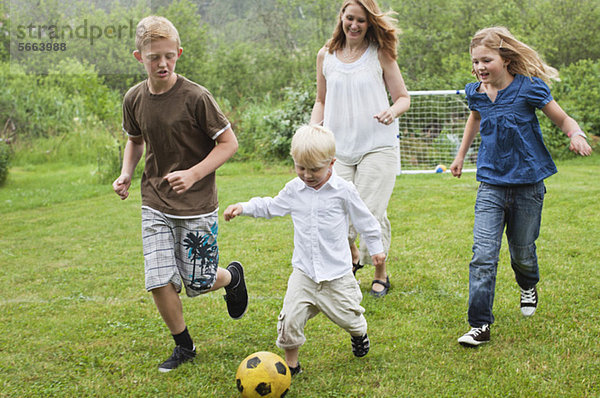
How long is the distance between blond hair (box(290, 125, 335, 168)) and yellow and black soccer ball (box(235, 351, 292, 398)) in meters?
1.03

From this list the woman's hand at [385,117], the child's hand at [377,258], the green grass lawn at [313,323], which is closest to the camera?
the child's hand at [377,258]

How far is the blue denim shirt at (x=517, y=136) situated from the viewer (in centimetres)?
359

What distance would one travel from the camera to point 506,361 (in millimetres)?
3443

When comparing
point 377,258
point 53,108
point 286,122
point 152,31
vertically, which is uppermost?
point 152,31

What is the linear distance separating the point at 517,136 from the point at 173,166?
2.03m

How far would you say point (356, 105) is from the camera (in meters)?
4.34

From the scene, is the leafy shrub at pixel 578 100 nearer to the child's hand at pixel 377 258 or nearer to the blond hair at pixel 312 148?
the child's hand at pixel 377 258

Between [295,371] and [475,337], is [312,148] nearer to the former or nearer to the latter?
[295,371]

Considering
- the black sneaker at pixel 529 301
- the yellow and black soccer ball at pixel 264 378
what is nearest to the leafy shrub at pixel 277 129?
the black sneaker at pixel 529 301

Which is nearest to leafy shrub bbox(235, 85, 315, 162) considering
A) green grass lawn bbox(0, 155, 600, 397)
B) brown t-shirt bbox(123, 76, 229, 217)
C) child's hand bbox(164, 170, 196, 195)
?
green grass lawn bbox(0, 155, 600, 397)

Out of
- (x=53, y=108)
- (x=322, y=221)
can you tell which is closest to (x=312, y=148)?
(x=322, y=221)

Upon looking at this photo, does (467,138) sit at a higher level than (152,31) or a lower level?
lower

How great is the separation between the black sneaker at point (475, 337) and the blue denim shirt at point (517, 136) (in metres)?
0.89

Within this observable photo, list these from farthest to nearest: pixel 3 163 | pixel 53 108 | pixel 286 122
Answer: pixel 53 108, pixel 286 122, pixel 3 163
